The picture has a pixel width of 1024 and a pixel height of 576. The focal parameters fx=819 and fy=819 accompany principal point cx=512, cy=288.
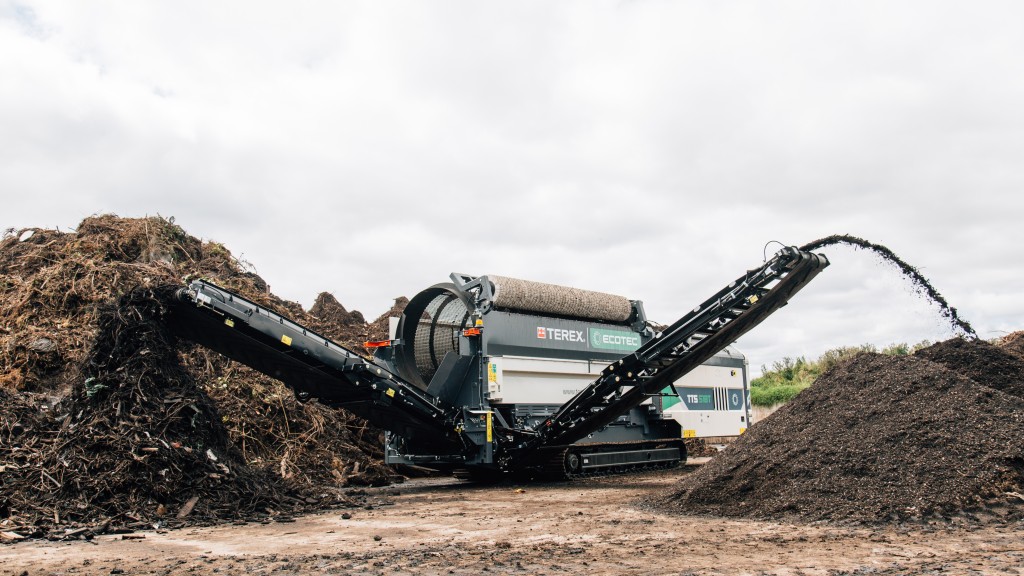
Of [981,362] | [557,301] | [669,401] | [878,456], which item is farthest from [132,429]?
[981,362]

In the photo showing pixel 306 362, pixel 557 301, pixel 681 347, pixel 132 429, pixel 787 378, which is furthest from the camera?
pixel 787 378

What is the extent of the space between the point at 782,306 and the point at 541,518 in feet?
13.2

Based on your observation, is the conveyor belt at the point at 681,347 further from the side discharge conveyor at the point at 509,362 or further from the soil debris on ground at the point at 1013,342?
the soil debris on ground at the point at 1013,342

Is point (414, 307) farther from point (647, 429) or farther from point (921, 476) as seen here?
point (921, 476)

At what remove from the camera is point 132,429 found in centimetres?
718

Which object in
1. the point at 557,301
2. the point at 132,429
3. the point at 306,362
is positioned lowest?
the point at 132,429

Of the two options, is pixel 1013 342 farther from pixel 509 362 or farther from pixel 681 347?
pixel 509 362

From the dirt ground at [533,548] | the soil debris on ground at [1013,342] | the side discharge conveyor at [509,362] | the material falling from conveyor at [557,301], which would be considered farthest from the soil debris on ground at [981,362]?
the material falling from conveyor at [557,301]

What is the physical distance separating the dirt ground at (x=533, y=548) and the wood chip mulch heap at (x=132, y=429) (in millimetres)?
559

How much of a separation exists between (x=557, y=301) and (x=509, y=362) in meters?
1.27

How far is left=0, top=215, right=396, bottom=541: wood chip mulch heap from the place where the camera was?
6727 mm

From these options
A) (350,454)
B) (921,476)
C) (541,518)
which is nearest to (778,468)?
(921,476)

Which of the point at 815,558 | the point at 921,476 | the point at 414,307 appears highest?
the point at 414,307

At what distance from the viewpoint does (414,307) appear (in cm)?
Answer: 1116
